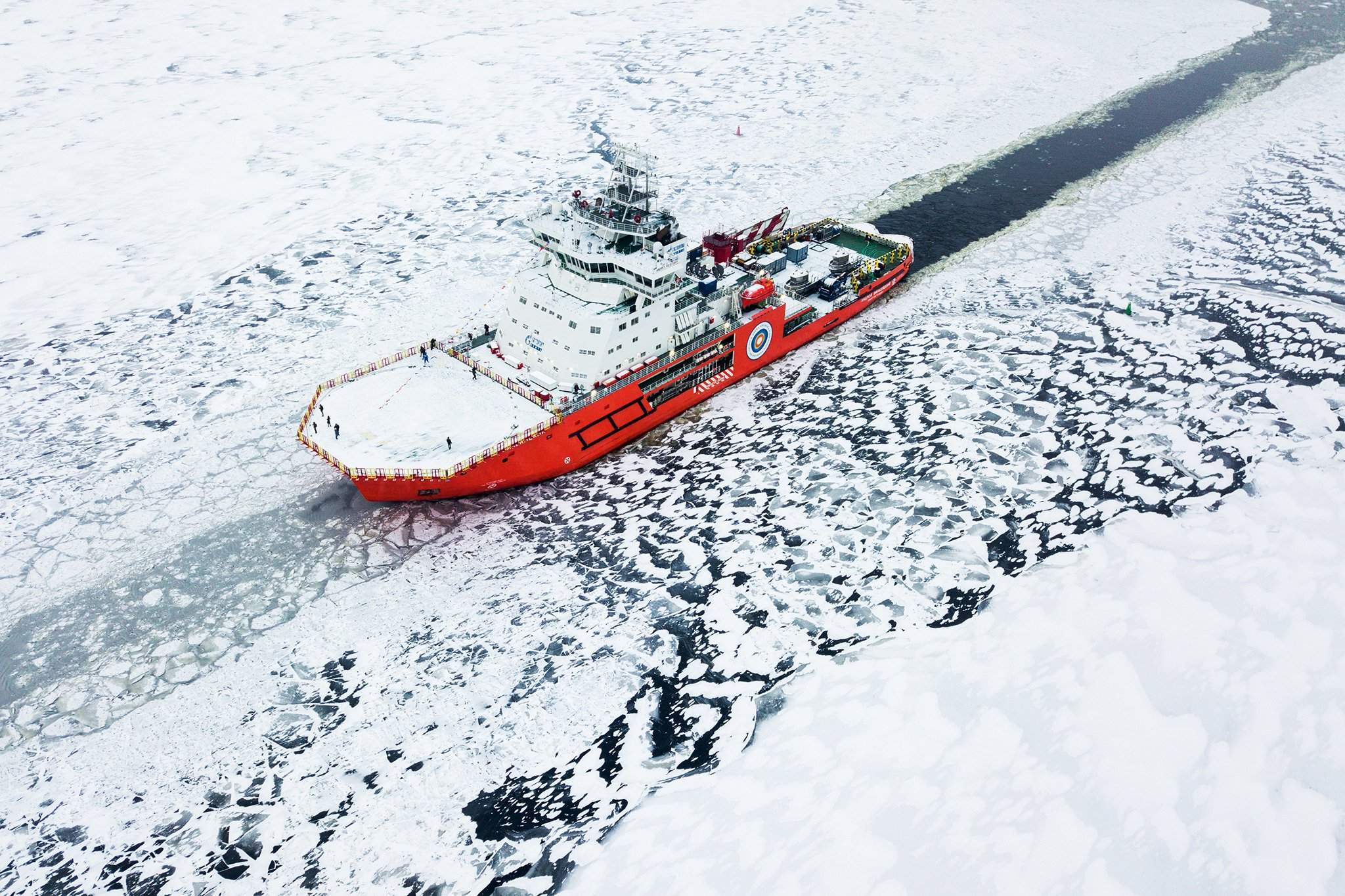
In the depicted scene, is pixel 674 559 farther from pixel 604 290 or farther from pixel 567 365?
pixel 604 290

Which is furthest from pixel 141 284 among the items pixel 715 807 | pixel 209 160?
pixel 715 807

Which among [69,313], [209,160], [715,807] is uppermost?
[209,160]

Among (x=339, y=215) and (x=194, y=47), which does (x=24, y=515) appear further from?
→ (x=194, y=47)

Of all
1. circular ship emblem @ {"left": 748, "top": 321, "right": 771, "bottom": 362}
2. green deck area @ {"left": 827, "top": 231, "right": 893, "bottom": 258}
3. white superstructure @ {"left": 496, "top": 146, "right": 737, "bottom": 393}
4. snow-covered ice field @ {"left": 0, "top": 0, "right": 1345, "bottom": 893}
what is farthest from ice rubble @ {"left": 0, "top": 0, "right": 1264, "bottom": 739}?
circular ship emblem @ {"left": 748, "top": 321, "right": 771, "bottom": 362}

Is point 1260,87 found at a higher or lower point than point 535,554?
higher

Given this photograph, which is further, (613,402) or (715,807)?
(613,402)

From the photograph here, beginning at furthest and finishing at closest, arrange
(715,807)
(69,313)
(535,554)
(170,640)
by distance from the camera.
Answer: (69,313), (535,554), (170,640), (715,807)

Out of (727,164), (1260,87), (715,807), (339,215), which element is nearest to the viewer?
(715,807)
